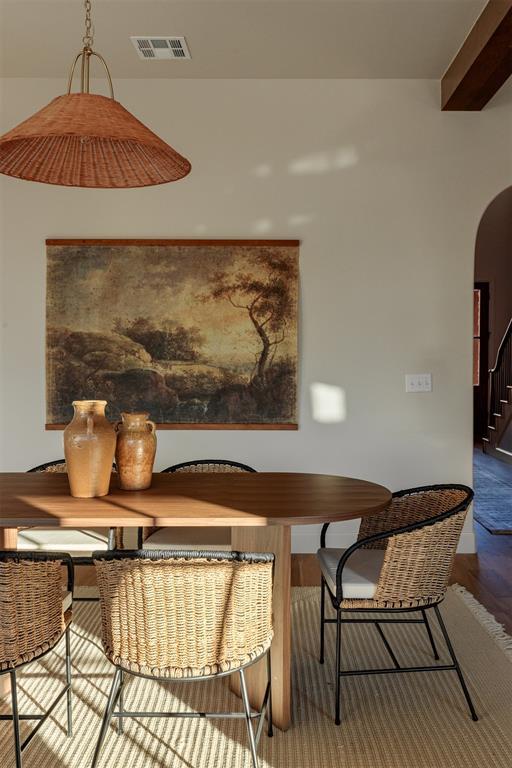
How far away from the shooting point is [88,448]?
7.58 feet

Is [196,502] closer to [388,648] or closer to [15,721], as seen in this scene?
[15,721]

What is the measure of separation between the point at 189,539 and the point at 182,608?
3.61 ft

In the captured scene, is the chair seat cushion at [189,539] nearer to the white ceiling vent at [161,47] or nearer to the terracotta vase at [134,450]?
the terracotta vase at [134,450]

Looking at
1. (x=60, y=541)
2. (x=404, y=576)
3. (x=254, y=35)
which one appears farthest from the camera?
(x=254, y=35)

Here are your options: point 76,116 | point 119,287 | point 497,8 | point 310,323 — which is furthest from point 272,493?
point 497,8

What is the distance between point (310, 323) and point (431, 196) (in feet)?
3.82

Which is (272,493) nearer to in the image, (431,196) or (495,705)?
(495,705)

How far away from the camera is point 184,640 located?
1799 mm

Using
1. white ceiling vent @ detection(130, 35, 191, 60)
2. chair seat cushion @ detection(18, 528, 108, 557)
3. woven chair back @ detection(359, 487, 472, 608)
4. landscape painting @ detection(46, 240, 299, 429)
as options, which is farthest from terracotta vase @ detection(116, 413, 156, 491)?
white ceiling vent @ detection(130, 35, 191, 60)

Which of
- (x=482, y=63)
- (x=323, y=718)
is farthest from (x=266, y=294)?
(x=323, y=718)

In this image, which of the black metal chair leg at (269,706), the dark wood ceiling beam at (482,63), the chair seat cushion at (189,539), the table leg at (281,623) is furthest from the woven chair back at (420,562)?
the dark wood ceiling beam at (482,63)

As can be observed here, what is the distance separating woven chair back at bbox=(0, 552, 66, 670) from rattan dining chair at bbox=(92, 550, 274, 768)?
191 mm

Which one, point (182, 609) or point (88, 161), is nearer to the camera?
point (182, 609)

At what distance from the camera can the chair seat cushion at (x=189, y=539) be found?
9.15ft
